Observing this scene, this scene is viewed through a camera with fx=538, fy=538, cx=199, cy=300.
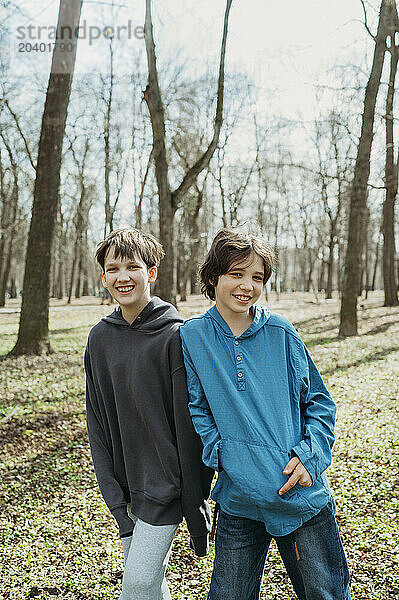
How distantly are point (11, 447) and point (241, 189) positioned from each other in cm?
2897

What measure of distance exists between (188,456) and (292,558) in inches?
22.5

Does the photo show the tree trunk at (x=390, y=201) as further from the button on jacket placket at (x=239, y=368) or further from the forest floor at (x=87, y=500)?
the button on jacket placket at (x=239, y=368)

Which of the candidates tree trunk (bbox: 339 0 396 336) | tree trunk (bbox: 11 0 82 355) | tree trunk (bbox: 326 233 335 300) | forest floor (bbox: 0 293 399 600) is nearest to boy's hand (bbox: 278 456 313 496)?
forest floor (bbox: 0 293 399 600)

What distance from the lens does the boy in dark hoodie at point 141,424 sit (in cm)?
224

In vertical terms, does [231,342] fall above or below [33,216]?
below

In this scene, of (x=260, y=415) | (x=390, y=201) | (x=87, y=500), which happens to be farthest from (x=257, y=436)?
(x=390, y=201)

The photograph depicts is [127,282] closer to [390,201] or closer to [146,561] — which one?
[146,561]

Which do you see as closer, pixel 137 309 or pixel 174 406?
pixel 174 406

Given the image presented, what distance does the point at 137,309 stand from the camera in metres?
2.51

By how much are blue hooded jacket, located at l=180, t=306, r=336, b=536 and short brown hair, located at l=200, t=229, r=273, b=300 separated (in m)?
0.22

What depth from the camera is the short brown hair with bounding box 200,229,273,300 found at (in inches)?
91.8

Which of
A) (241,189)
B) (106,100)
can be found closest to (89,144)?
(106,100)

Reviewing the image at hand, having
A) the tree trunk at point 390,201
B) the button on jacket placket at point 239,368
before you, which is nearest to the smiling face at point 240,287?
the button on jacket placket at point 239,368

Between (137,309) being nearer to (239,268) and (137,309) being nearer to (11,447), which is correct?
(239,268)
